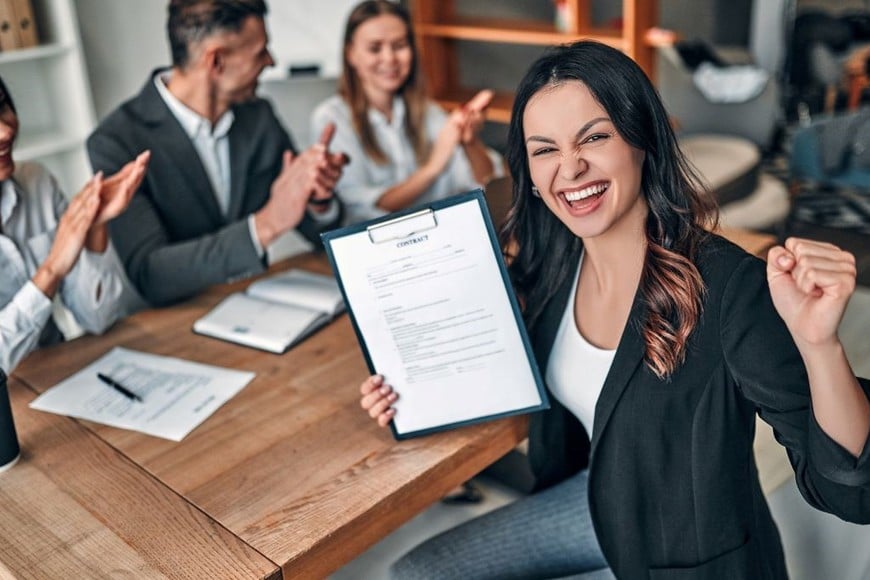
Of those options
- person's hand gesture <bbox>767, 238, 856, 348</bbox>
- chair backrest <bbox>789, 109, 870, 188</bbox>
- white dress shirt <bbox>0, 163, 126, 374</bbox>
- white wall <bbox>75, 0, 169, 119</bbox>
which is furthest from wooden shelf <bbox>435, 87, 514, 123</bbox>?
person's hand gesture <bbox>767, 238, 856, 348</bbox>

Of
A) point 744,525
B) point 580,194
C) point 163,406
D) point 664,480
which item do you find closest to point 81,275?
point 163,406

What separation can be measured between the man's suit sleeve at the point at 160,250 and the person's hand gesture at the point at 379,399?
638 mm

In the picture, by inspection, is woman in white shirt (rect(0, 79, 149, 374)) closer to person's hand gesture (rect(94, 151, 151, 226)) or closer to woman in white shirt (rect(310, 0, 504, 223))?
person's hand gesture (rect(94, 151, 151, 226))

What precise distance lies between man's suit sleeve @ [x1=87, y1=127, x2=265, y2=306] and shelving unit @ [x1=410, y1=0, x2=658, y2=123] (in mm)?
2037

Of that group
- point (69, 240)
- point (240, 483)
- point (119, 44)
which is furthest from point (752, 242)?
point (119, 44)

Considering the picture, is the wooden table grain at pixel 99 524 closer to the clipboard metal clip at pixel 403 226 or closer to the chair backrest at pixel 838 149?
the clipboard metal clip at pixel 403 226

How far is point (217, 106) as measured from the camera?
2338mm

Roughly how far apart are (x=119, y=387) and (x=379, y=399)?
52 centimetres

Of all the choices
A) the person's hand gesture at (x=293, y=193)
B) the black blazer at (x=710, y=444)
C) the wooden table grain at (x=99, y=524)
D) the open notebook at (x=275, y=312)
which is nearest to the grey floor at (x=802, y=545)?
the black blazer at (x=710, y=444)

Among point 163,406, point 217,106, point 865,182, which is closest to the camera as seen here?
point 163,406

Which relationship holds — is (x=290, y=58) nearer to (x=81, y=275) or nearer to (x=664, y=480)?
(x=81, y=275)

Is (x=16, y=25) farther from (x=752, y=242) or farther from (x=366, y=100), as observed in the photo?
(x=752, y=242)

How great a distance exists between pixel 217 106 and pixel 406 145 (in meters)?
0.69

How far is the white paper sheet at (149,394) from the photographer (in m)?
1.63
